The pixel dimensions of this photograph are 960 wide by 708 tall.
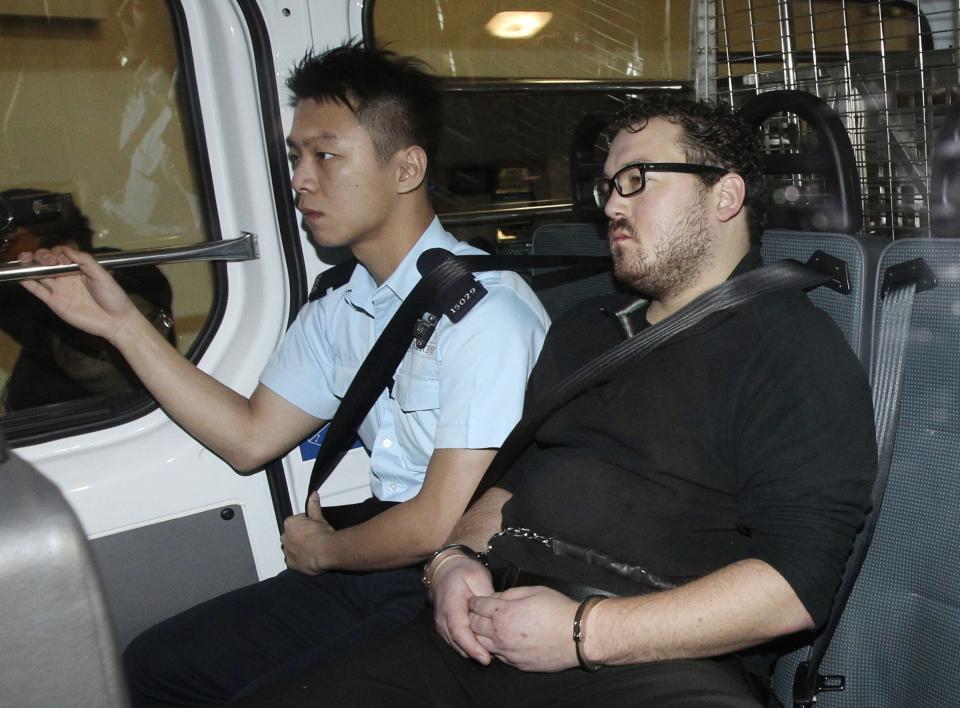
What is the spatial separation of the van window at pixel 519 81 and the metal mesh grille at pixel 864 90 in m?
0.21

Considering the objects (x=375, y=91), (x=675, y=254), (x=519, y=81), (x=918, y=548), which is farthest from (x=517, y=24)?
(x=918, y=548)

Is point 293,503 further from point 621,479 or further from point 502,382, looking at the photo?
point 621,479

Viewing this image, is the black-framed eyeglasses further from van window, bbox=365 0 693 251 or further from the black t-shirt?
van window, bbox=365 0 693 251

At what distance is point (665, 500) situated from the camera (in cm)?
160

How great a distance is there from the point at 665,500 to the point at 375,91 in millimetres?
1130

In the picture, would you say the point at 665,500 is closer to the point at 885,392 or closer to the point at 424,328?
the point at 885,392

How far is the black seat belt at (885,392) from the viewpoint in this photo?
5.33 ft

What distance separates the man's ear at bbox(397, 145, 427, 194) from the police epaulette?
0.24 meters

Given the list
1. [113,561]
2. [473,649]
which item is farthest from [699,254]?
[113,561]

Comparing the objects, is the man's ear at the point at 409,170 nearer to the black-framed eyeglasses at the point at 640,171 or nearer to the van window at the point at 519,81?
the van window at the point at 519,81

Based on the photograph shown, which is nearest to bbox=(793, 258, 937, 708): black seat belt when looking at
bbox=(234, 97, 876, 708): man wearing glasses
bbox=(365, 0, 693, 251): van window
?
bbox=(234, 97, 876, 708): man wearing glasses

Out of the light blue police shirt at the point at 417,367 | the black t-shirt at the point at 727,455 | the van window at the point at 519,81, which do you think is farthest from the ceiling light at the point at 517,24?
the black t-shirt at the point at 727,455

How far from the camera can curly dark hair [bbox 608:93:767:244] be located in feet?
5.88

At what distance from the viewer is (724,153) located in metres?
1.80
